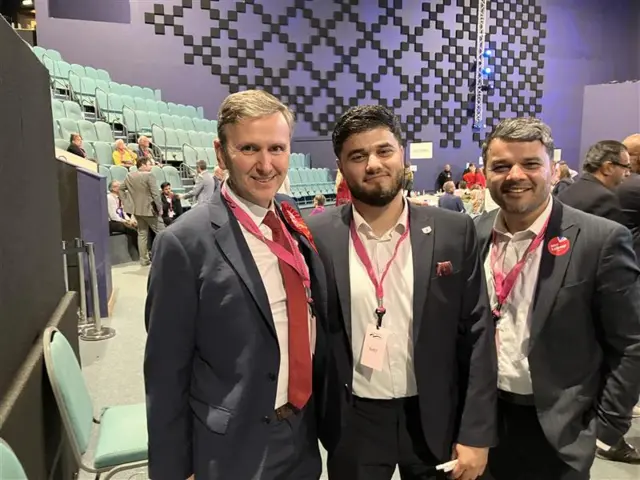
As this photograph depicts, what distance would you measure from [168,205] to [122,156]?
5.20ft

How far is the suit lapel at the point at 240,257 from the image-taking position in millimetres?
1202

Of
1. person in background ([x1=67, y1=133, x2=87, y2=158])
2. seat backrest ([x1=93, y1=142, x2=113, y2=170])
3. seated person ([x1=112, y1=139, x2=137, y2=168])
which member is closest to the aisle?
person in background ([x1=67, y1=133, x2=87, y2=158])

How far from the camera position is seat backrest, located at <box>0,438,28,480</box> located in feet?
3.23

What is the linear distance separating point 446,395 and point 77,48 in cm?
1279

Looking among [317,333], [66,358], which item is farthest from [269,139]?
[66,358]

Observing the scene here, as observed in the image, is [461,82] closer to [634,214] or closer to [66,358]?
[634,214]

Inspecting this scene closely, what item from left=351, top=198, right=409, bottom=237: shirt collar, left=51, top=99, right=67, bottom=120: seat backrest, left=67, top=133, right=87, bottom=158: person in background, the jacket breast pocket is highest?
left=51, top=99, right=67, bottom=120: seat backrest

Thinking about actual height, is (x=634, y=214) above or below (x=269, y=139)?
below

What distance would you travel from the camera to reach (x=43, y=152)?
1.99m

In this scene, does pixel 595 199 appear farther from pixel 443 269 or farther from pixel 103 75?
pixel 103 75

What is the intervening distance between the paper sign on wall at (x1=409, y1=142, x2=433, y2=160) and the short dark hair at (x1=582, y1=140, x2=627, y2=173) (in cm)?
1189

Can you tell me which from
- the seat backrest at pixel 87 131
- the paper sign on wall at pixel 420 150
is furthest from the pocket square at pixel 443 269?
the paper sign on wall at pixel 420 150

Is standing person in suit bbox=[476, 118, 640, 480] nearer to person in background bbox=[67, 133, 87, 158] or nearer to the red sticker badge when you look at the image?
the red sticker badge

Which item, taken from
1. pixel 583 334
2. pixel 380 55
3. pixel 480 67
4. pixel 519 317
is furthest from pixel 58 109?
pixel 480 67
